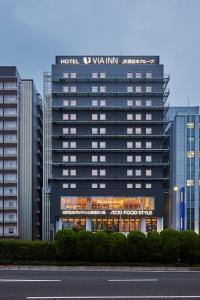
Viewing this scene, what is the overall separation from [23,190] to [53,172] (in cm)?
954

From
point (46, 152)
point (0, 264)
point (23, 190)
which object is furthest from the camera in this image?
point (46, 152)

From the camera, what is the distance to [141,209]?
94.3m

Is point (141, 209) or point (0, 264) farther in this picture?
point (141, 209)

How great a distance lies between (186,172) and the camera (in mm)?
98000

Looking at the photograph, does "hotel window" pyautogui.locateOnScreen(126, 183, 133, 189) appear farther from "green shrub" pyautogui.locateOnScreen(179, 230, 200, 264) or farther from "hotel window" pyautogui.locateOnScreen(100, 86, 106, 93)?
"green shrub" pyautogui.locateOnScreen(179, 230, 200, 264)

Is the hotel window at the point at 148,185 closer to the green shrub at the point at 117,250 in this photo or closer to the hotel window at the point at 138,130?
the hotel window at the point at 138,130

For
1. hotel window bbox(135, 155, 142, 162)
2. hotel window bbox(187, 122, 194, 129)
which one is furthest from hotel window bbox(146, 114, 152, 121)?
hotel window bbox(187, 122, 194, 129)

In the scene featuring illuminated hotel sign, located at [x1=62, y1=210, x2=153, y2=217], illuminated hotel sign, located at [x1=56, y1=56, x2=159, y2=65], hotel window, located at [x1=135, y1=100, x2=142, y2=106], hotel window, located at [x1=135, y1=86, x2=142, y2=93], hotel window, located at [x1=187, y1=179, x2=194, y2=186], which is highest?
illuminated hotel sign, located at [x1=56, y1=56, x2=159, y2=65]

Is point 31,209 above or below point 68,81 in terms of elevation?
below

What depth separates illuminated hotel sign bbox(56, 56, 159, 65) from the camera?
326 feet

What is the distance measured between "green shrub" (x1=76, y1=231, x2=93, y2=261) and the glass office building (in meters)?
71.1
